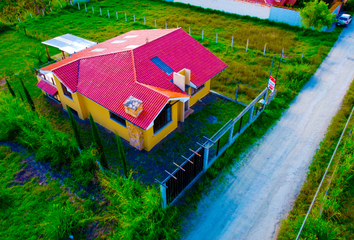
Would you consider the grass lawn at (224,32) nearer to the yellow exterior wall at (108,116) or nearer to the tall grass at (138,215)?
the yellow exterior wall at (108,116)

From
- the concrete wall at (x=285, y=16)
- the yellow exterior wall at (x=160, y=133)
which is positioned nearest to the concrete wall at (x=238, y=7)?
the concrete wall at (x=285, y=16)

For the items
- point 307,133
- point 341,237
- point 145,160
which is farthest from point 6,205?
point 307,133

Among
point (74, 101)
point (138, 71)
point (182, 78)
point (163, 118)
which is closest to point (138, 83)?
point (138, 71)

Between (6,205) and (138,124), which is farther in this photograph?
(138,124)

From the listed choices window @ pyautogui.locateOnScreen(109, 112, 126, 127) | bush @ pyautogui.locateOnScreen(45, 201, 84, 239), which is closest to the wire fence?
bush @ pyautogui.locateOnScreen(45, 201, 84, 239)

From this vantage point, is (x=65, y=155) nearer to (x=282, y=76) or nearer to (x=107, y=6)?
(x=282, y=76)

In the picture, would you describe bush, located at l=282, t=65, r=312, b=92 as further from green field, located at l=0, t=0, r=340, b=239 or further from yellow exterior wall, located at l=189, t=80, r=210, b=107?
yellow exterior wall, located at l=189, t=80, r=210, b=107
